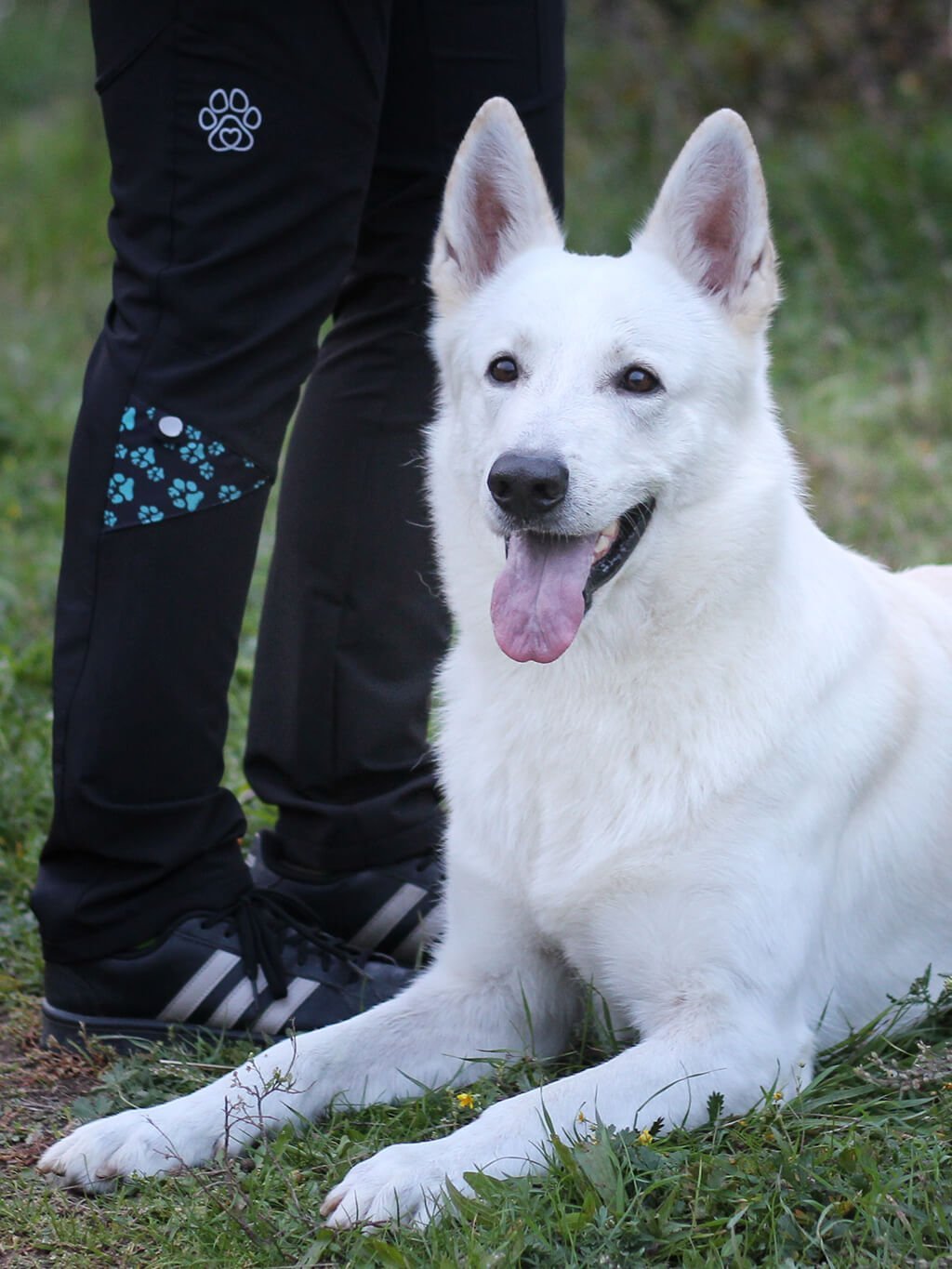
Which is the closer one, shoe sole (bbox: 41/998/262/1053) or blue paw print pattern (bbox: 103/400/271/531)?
blue paw print pattern (bbox: 103/400/271/531)

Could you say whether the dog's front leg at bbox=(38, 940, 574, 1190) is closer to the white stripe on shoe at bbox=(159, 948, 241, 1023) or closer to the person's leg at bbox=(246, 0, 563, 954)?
the white stripe on shoe at bbox=(159, 948, 241, 1023)

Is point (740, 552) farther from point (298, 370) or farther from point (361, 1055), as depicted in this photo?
point (361, 1055)

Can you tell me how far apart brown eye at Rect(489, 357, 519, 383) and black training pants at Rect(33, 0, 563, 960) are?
0.29 metres

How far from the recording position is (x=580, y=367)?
2.38 metres

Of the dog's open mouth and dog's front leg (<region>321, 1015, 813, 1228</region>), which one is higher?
the dog's open mouth

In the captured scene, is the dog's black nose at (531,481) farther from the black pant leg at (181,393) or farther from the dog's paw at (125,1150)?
the dog's paw at (125,1150)

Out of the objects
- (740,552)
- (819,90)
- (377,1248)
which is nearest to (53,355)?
(819,90)

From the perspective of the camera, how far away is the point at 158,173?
2.25 meters

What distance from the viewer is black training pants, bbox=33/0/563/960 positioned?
7.41ft

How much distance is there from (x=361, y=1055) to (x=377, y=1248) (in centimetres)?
48

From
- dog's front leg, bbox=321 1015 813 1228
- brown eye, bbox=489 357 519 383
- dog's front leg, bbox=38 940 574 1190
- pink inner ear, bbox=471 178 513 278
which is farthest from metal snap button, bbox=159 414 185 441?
dog's front leg, bbox=321 1015 813 1228

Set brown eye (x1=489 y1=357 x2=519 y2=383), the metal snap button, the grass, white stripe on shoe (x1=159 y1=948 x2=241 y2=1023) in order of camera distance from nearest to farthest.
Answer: the grass, the metal snap button, brown eye (x1=489 y1=357 x2=519 y2=383), white stripe on shoe (x1=159 y1=948 x2=241 y2=1023)

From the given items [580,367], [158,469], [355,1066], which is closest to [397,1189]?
[355,1066]

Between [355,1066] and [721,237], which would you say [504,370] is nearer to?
[721,237]
